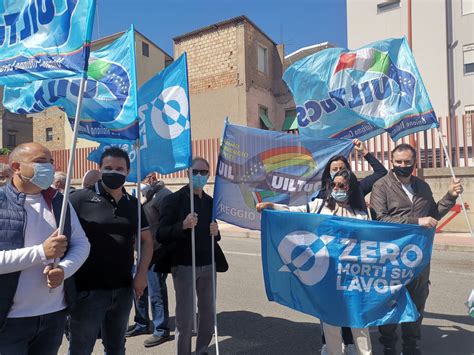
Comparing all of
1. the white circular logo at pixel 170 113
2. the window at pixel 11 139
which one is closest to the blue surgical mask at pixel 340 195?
the white circular logo at pixel 170 113

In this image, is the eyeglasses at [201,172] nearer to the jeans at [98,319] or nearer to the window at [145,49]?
the jeans at [98,319]

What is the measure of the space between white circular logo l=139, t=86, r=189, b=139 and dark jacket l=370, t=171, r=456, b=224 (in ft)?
6.53

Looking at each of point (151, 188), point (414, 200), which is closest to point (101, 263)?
point (151, 188)

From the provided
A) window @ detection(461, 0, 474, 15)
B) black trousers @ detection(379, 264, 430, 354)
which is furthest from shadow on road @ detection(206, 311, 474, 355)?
window @ detection(461, 0, 474, 15)

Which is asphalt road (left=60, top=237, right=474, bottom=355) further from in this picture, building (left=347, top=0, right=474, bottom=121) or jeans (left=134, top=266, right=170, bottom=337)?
building (left=347, top=0, right=474, bottom=121)

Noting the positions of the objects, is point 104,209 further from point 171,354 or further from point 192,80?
point 192,80

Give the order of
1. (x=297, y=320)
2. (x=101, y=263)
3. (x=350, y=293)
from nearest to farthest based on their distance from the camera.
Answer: (x=101, y=263) < (x=350, y=293) < (x=297, y=320)

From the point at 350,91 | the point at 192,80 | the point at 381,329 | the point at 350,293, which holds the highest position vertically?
the point at 192,80

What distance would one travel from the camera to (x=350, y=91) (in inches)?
216

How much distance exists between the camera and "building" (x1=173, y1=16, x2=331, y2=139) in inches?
972

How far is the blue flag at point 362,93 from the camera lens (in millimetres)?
5102

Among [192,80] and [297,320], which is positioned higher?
[192,80]

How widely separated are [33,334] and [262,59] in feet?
84.3

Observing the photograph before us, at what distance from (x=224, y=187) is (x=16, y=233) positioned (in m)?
2.33
